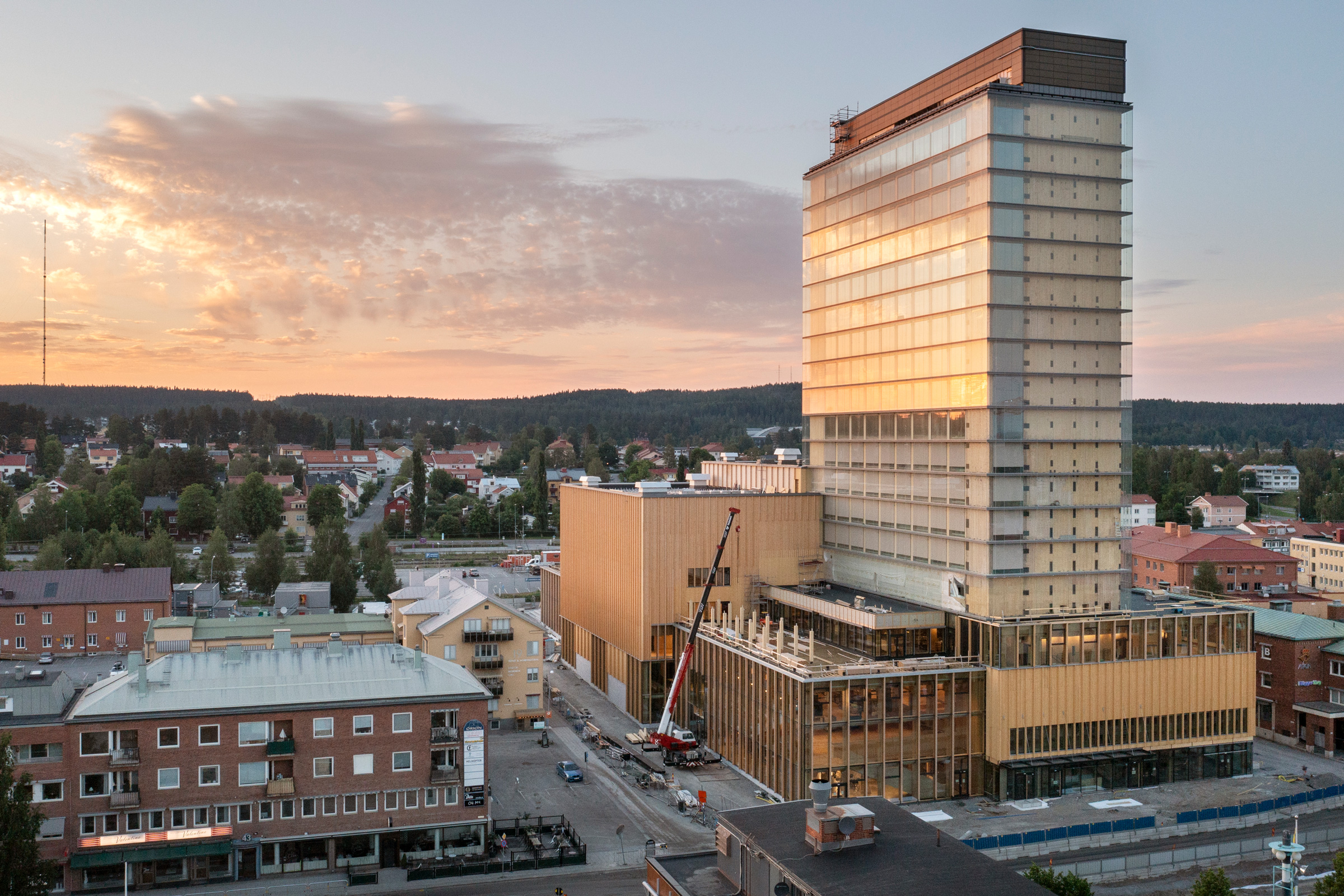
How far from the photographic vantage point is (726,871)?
34.8 metres

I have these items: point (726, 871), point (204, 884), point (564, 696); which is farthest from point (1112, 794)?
point (204, 884)

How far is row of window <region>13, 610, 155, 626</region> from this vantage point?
296 feet

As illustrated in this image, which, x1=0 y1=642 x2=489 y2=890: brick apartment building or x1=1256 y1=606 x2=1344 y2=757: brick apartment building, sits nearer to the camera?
x1=0 y1=642 x2=489 y2=890: brick apartment building

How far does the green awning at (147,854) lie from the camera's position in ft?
150

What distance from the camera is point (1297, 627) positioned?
72000mm

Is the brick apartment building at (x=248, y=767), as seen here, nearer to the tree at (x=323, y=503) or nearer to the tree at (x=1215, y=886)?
the tree at (x=1215, y=886)

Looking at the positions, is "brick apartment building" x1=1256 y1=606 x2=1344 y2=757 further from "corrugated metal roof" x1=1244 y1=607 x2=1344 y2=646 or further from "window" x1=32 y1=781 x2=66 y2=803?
"window" x1=32 y1=781 x2=66 y2=803

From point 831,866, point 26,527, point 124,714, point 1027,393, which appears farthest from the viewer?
point 26,527

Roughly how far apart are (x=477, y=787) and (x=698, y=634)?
72.8 ft

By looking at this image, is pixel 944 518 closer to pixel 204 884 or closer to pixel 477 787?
pixel 477 787

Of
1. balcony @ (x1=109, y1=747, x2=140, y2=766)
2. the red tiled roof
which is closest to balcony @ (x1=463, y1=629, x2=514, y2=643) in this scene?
balcony @ (x1=109, y1=747, x2=140, y2=766)

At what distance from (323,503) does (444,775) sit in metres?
A: 129

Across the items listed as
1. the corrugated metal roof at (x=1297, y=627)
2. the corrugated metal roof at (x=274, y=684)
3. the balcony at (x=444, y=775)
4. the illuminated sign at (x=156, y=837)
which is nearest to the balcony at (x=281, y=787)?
the illuminated sign at (x=156, y=837)

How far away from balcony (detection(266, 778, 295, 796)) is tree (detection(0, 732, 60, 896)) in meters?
11.3
